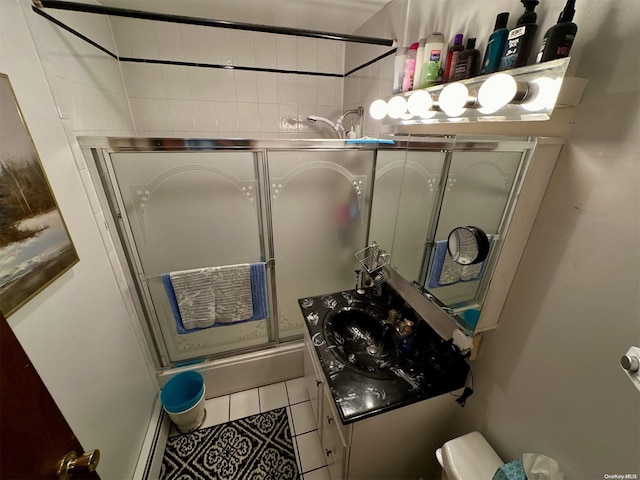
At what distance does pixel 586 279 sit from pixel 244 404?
190 cm

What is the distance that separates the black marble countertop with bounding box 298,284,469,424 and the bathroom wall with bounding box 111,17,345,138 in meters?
1.74

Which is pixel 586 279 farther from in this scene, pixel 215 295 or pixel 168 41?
pixel 168 41

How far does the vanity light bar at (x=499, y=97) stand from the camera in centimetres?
61

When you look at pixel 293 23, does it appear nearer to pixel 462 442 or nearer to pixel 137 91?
pixel 137 91

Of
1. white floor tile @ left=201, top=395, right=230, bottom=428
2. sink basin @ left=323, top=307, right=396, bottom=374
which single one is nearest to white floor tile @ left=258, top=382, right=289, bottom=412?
white floor tile @ left=201, top=395, right=230, bottom=428

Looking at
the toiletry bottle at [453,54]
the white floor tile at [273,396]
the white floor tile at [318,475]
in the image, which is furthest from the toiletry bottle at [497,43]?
the white floor tile at [273,396]

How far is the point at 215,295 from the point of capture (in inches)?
56.6

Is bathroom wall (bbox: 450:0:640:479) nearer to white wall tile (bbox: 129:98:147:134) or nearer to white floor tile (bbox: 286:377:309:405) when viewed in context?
white floor tile (bbox: 286:377:309:405)

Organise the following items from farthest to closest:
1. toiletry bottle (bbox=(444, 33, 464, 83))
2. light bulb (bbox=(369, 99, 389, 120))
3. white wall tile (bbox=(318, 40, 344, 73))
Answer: white wall tile (bbox=(318, 40, 344, 73)) → light bulb (bbox=(369, 99, 389, 120)) → toiletry bottle (bbox=(444, 33, 464, 83))

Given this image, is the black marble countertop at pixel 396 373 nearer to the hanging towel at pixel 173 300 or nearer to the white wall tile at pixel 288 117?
the hanging towel at pixel 173 300

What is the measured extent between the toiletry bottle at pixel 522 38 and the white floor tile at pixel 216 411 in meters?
2.22

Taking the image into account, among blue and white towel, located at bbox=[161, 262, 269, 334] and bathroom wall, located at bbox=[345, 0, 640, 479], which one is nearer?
bathroom wall, located at bbox=[345, 0, 640, 479]

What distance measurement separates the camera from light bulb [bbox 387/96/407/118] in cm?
112

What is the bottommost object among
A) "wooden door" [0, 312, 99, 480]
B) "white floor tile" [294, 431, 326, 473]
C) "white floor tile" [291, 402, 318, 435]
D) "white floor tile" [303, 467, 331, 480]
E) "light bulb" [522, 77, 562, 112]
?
"white floor tile" [291, 402, 318, 435]
